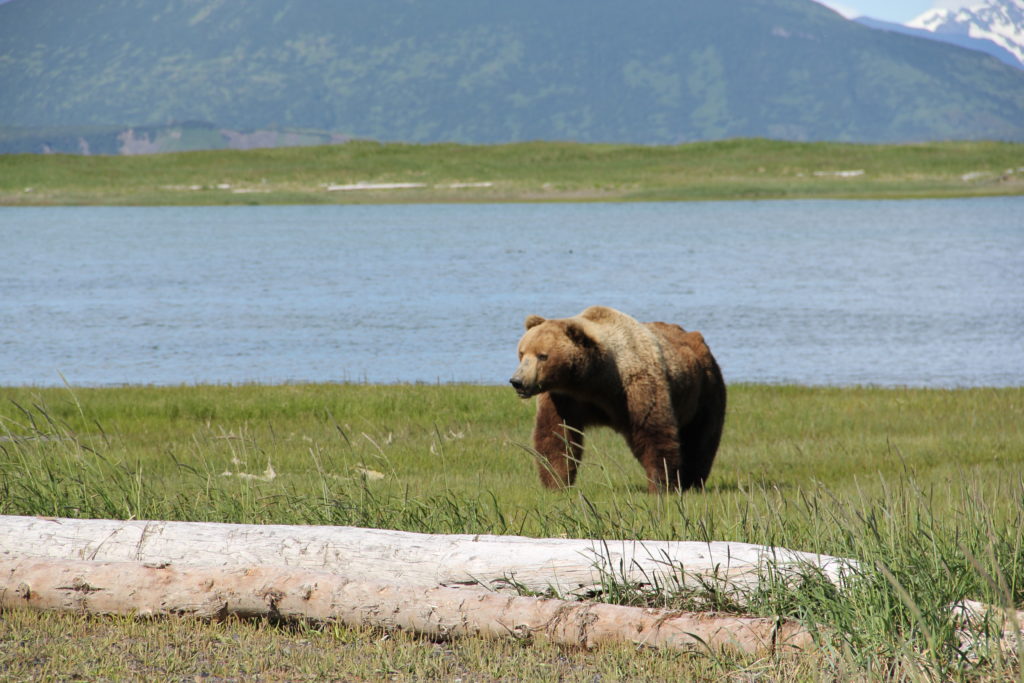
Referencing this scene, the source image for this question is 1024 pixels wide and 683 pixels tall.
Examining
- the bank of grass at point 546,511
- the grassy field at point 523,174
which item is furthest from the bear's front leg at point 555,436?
the grassy field at point 523,174

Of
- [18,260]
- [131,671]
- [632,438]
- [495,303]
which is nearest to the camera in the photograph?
[131,671]

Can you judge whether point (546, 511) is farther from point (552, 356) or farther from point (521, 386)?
point (552, 356)

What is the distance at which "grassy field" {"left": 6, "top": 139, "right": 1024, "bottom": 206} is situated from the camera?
71.1 m

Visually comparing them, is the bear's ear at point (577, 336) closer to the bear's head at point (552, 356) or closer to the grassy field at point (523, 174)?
the bear's head at point (552, 356)

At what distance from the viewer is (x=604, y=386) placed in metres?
8.31

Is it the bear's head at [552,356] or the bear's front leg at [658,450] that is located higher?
the bear's head at [552,356]

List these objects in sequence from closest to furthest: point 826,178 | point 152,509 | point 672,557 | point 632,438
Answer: point 672,557
point 152,509
point 632,438
point 826,178

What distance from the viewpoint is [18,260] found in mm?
38562

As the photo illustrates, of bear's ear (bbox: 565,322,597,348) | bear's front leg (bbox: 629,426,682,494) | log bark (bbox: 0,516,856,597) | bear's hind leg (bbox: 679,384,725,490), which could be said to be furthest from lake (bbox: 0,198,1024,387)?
log bark (bbox: 0,516,856,597)

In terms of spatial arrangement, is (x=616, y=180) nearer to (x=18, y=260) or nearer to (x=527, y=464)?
(x=18, y=260)

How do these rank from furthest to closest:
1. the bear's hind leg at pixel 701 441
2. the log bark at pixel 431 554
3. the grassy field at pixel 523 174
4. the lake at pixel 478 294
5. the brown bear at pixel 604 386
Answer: the grassy field at pixel 523 174 < the lake at pixel 478 294 < the bear's hind leg at pixel 701 441 < the brown bear at pixel 604 386 < the log bark at pixel 431 554

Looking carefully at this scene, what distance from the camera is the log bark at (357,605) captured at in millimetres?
5078

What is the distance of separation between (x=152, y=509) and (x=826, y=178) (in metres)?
70.9

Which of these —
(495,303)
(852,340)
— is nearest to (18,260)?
(495,303)
